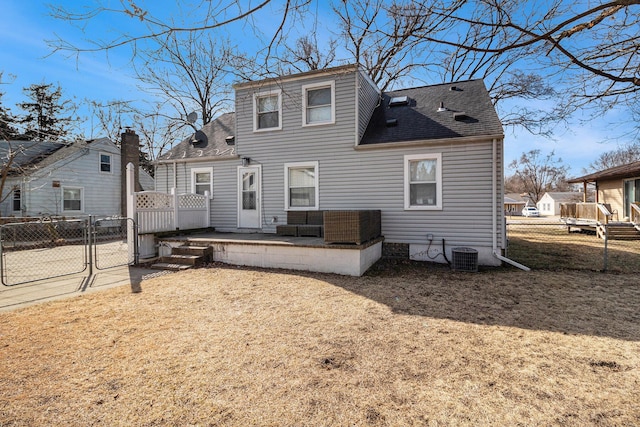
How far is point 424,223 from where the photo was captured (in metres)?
8.16

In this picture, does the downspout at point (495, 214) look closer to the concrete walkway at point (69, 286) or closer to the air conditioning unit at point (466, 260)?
the air conditioning unit at point (466, 260)

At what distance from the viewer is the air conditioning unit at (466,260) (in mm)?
7160

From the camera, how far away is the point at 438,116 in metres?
8.73

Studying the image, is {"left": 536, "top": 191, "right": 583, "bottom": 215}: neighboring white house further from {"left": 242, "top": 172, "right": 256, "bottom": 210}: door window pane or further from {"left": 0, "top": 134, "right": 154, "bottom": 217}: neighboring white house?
{"left": 0, "top": 134, "right": 154, "bottom": 217}: neighboring white house

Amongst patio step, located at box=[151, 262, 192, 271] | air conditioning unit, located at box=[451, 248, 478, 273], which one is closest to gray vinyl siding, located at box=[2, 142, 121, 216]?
patio step, located at box=[151, 262, 192, 271]

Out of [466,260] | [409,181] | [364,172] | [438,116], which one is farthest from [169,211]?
[438,116]

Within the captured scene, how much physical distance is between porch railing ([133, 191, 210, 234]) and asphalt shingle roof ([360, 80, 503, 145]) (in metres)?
5.56

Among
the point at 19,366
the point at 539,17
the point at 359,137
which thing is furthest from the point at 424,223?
the point at 19,366

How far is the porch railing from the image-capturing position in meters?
8.01

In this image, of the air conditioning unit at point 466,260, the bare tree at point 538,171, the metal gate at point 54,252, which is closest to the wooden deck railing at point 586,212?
the air conditioning unit at point 466,260

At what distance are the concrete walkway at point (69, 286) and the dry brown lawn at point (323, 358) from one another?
1.96ft

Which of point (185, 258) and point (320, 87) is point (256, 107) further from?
point (185, 258)

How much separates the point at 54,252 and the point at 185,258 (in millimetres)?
6112

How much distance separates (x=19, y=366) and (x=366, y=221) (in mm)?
5823
